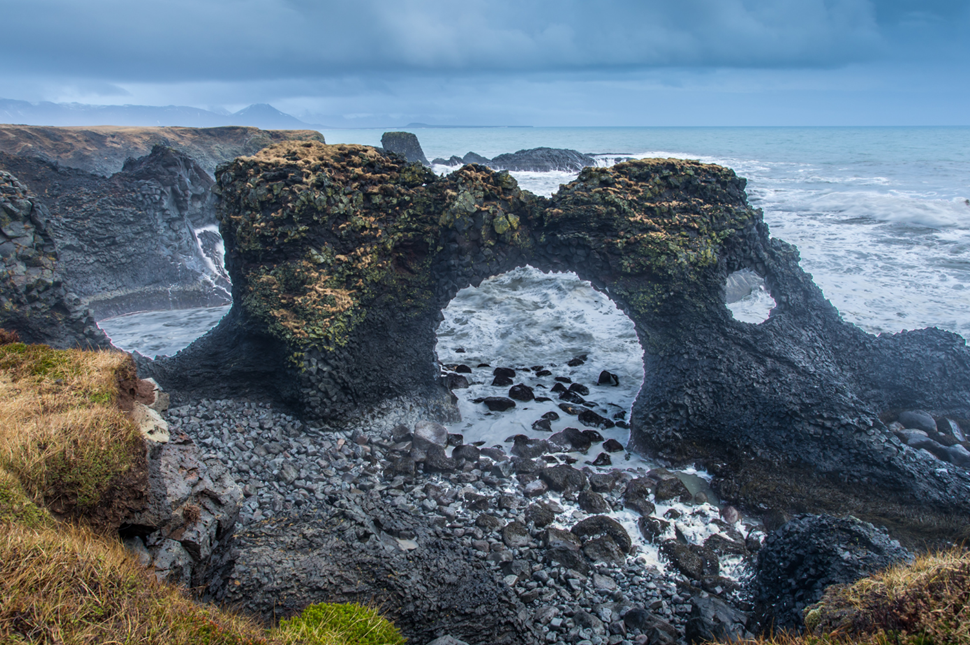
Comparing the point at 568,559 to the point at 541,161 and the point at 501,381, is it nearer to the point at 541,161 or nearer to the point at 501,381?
the point at 501,381

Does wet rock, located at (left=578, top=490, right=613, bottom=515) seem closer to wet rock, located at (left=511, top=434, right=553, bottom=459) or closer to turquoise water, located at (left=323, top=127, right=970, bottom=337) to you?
wet rock, located at (left=511, top=434, right=553, bottom=459)

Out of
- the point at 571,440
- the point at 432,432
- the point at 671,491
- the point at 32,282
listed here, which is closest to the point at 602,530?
the point at 671,491

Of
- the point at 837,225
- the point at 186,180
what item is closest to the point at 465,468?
the point at 186,180

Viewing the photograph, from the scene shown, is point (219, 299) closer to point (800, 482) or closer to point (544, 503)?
point (544, 503)

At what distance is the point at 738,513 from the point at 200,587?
1093 centimetres

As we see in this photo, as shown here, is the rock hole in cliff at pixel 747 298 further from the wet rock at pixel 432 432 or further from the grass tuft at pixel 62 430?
the grass tuft at pixel 62 430

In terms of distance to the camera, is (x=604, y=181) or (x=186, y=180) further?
(x=186, y=180)

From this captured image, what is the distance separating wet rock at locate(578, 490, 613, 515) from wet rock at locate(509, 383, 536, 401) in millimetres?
5034

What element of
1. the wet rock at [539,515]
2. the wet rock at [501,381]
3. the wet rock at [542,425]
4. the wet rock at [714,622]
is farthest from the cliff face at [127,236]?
the wet rock at [714,622]

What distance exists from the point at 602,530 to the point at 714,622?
2729 millimetres

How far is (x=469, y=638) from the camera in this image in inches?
320

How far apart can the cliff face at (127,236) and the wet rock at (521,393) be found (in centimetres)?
2034

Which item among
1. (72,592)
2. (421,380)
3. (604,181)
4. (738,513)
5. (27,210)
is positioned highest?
(604,181)

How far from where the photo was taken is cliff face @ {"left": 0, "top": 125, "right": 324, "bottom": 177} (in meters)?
46.2
